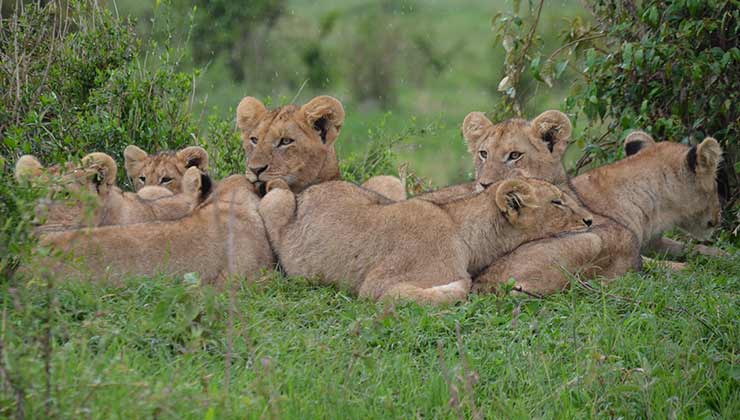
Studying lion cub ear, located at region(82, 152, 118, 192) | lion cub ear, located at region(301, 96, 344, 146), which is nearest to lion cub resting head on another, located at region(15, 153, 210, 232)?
lion cub ear, located at region(82, 152, 118, 192)

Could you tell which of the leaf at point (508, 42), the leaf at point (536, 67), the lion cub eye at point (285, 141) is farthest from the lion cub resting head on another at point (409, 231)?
the leaf at point (508, 42)

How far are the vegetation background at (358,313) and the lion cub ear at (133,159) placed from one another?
170mm

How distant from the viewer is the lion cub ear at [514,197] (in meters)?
6.08

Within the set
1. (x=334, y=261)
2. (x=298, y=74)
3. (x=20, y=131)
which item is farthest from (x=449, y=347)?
(x=298, y=74)

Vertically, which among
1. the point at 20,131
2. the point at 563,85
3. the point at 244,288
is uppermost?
the point at 20,131

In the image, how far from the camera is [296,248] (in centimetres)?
627

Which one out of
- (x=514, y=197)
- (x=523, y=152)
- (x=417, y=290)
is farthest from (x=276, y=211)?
(x=523, y=152)

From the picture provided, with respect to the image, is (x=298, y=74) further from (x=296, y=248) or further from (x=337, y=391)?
(x=337, y=391)

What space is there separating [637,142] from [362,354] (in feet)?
11.5

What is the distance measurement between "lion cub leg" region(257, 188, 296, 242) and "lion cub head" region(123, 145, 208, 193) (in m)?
0.86

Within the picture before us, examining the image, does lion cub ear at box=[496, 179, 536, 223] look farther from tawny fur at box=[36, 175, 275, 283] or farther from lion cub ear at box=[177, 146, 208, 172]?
lion cub ear at box=[177, 146, 208, 172]

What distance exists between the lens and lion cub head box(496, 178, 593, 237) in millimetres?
6098

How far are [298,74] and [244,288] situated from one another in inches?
381

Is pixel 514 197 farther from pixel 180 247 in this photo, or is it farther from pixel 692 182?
pixel 180 247
